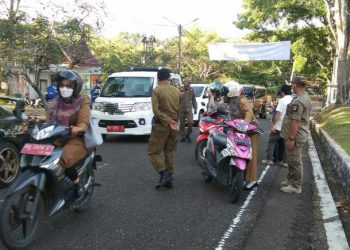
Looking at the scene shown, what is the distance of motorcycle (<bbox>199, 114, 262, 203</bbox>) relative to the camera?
19.7 feet

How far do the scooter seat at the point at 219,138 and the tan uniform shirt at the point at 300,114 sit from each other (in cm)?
97

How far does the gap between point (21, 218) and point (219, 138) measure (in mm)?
3207

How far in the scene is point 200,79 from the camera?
53.6m

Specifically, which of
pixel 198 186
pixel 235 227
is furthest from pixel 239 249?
pixel 198 186

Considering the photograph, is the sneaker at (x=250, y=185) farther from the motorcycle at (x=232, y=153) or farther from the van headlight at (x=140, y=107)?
the van headlight at (x=140, y=107)

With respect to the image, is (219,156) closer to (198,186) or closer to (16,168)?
(198,186)

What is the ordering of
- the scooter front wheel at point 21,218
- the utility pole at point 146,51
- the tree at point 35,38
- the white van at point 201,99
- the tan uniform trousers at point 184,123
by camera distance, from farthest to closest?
the utility pole at point 146,51 → the white van at point 201,99 → the tree at point 35,38 → the tan uniform trousers at point 184,123 → the scooter front wheel at point 21,218

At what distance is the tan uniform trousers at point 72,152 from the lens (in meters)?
4.52

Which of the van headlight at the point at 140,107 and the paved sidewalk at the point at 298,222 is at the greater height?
the van headlight at the point at 140,107

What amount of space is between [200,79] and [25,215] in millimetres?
50073

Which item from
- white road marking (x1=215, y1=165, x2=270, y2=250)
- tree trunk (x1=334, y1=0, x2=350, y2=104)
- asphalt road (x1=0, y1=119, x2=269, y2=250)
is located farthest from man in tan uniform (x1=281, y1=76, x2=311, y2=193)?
tree trunk (x1=334, y1=0, x2=350, y2=104)

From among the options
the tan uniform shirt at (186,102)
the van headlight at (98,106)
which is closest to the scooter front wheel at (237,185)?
the van headlight at (98,106)

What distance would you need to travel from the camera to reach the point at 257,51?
2009 centimetres

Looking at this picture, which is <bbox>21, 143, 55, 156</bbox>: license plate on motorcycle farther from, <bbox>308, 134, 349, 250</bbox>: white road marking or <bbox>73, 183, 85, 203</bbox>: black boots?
<bbox>308, 134, 349, 250</bbox>: white road marking
